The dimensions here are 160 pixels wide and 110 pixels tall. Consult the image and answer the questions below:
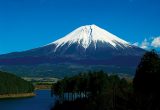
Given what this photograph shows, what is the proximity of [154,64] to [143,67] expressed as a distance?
115cm

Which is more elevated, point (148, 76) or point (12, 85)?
point (12, 85)

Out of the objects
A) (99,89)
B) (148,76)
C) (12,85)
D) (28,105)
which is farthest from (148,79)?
(12,85)

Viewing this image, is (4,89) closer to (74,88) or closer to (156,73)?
(74,88)

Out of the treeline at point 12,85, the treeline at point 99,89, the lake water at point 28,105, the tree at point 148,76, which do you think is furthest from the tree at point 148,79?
the treeline at point 12,85

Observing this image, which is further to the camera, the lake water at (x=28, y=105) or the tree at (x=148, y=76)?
the lake water at (x=28, y=105)

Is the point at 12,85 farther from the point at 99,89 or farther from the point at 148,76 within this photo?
the point at 148,76

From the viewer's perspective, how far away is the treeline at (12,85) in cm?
17712

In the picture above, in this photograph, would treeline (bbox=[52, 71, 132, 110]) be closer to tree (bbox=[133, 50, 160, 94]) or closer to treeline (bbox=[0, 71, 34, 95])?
tree (bbox=[133, 50, 160, 94])

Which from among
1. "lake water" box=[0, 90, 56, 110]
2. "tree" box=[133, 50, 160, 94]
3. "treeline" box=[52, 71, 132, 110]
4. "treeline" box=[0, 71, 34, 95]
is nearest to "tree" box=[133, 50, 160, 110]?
"tree" box=[133, 50, 160, 94]

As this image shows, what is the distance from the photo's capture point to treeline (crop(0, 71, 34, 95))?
581 ft

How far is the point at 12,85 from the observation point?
182625 millimetres

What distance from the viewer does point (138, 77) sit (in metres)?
52.1

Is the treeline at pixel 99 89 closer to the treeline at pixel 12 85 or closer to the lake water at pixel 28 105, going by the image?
the lake water at pixel 28 105

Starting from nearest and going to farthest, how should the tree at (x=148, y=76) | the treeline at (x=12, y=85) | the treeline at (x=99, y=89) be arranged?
1. the tree at (x=148, y=76)
2. the treeline at (x=99, y=89)
3. the treeline at (x=12, y=85)
